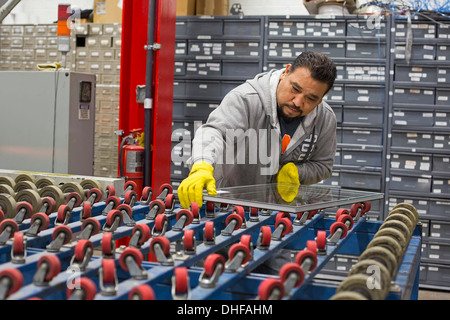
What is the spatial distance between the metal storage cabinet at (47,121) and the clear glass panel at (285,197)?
293 cm

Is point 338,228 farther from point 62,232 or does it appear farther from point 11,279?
point 11,279

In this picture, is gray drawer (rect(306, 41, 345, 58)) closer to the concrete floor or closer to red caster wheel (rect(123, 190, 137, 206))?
the concrete floor

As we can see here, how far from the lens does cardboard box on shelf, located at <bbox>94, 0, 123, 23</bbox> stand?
6.61m

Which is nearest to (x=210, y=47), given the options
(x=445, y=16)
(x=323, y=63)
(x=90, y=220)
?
(x=445, y=16)

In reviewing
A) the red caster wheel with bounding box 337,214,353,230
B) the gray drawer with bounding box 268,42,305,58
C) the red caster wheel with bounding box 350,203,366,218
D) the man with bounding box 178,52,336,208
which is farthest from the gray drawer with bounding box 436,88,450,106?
the red caster wheel with bounding box 337,214,353,230

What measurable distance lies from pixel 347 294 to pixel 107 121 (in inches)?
228

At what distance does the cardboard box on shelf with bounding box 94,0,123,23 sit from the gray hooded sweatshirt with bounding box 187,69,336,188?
4194mm

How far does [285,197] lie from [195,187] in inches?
13.0

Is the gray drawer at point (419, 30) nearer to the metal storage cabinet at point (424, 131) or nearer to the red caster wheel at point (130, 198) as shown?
the metal storage cabinet at point (424, 131)

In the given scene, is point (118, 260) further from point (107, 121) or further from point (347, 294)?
point (107, 121)

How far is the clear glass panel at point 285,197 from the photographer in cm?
184

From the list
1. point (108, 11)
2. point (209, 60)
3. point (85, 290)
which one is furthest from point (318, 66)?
point (108, 11)

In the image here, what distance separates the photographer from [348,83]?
5992mm

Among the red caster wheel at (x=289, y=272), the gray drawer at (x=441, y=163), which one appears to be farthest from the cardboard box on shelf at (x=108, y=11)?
the red caster wheel at (x=289, y=272)
